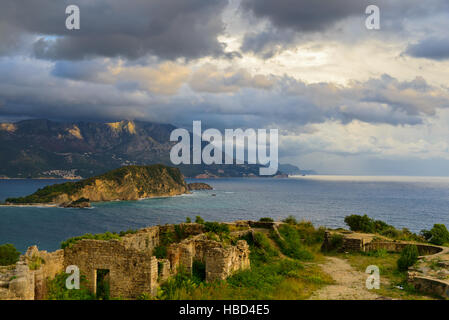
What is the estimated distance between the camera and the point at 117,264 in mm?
15422

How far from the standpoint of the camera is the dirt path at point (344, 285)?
15906 mm

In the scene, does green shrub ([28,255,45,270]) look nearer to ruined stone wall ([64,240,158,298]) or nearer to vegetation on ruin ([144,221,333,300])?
ruined stone wall ([64,240,158,298])

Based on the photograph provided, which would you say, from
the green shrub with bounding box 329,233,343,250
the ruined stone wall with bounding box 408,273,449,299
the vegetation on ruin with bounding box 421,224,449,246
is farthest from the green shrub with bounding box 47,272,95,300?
the vegetation on ruin with bounding box 421,224,449,246

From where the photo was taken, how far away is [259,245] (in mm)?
24797

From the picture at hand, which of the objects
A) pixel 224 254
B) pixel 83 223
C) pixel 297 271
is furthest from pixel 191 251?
pixel 83 223

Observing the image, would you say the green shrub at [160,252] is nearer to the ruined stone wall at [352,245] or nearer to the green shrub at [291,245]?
the green shrub at [291,245]

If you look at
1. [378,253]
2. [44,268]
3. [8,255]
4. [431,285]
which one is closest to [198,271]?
[44,268]

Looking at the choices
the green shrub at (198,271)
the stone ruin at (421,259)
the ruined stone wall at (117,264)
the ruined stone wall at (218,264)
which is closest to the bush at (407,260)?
the stone ruin at (421,259)

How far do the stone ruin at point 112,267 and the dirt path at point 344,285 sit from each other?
4.76 m

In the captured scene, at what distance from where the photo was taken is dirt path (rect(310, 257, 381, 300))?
1591 cm

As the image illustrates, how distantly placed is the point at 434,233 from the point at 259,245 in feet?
52.7

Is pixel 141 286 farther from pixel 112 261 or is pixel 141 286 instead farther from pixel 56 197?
pixel 56 197

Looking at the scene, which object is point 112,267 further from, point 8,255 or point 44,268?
point 8,255

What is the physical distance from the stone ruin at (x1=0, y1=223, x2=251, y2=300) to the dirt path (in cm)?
476
